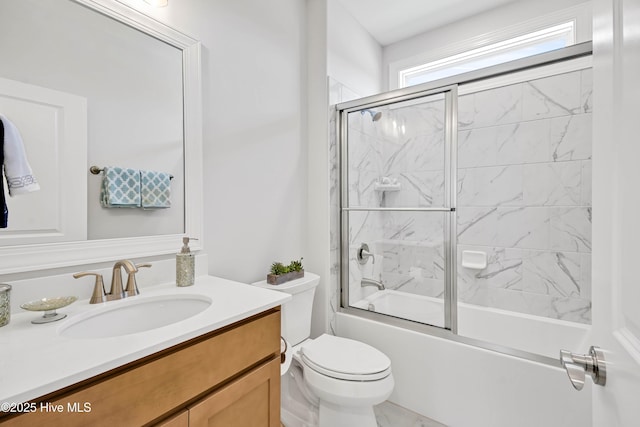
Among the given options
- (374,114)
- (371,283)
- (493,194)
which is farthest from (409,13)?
(371,283)

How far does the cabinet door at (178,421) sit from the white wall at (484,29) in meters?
2.78

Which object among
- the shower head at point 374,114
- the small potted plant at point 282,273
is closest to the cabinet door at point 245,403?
the small potted plant at point 282,273

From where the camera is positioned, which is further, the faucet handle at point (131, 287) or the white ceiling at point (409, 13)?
the white ceiling at point (409, 13)

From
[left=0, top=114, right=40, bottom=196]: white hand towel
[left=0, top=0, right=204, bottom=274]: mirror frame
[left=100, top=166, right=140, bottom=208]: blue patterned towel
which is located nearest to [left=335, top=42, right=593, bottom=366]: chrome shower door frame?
[left=0, top=0, right=204, bottom=274]: mirror frame

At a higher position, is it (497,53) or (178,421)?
(497,53)

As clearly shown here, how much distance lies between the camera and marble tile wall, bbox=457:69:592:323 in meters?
1.98

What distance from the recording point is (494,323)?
213cm

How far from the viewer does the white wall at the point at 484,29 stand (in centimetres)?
200

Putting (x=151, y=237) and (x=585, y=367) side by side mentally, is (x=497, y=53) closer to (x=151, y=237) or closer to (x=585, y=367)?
(x=585, y=367)

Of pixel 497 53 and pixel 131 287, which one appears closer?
pixel 131 287

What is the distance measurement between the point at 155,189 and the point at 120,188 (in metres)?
0.13

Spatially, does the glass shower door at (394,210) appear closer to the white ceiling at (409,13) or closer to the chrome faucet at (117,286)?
the white ceiling at (409,13)

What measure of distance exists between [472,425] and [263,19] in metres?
2.51

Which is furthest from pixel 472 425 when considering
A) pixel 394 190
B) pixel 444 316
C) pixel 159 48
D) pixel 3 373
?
pixel 159 48
